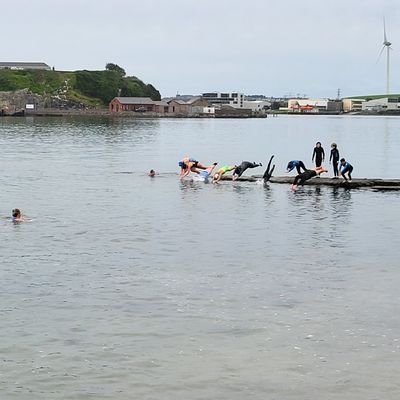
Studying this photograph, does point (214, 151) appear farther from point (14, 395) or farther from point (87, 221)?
point (14, 395)

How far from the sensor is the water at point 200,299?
13055mm

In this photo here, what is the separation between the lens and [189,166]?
1866 inches

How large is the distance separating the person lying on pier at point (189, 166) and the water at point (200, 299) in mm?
9872

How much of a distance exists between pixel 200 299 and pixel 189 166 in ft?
97.7

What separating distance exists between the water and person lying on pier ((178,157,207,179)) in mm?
9872

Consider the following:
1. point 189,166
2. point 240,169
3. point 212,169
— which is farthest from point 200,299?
point 189,166

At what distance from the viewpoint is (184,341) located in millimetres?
14914

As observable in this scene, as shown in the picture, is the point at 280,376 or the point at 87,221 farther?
the point at 87,221

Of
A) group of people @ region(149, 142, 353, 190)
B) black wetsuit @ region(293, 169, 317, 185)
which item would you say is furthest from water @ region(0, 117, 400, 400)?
group of people @ region(149, 142, 353, 190)

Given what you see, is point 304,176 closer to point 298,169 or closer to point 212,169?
point 298,169

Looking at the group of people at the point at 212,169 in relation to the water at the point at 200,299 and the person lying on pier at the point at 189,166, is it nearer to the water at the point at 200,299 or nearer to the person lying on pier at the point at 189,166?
the person lying on pier at the point at 189,166

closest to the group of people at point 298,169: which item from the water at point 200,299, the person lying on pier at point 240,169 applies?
the person lying on pier at point 240,169

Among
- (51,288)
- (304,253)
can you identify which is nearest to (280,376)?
(51,288)

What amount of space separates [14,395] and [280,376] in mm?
4574
